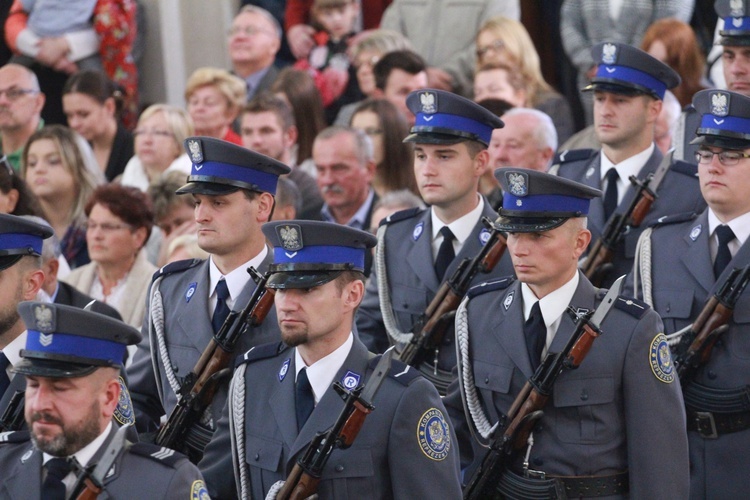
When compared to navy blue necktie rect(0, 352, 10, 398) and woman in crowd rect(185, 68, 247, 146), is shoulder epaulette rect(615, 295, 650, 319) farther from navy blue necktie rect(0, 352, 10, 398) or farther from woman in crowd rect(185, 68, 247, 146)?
woman in crowd rect(185, 68, 247, 146)

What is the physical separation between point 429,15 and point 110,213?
159 inches

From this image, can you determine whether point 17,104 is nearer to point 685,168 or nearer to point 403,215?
point 403,215

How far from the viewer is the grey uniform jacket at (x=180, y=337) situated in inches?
217

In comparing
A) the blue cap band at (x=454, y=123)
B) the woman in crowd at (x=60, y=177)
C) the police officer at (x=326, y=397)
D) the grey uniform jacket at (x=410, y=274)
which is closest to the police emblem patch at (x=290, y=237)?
the police officer at (x=326, y=397)

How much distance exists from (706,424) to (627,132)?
156cm

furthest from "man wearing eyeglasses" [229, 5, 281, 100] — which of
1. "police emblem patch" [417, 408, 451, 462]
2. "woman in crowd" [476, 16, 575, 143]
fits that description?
"police emblem patch" [417, 408, 451, 462]

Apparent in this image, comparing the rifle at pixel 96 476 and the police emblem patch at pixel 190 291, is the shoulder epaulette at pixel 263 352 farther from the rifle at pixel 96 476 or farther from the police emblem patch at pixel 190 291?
the rifle at pixel 96 476

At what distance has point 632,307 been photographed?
5102mm

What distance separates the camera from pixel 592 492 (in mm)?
5016

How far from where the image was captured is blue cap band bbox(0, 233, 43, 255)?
17.3ft

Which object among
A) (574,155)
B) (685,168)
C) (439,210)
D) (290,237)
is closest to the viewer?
(290,237)

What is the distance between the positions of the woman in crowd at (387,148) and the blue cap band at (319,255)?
3.80 meters

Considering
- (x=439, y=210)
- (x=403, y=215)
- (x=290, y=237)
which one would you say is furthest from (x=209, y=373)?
(x=403, y=215)

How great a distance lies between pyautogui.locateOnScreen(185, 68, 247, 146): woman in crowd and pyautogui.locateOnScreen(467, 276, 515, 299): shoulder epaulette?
4429mm
